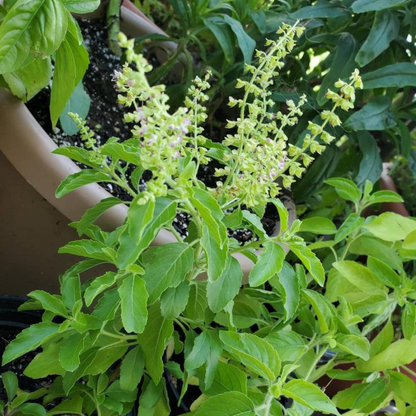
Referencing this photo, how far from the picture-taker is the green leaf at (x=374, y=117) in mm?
862

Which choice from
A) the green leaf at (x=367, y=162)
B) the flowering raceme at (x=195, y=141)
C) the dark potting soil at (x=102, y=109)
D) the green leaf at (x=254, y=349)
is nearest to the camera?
the flowering raceme at (x=195, y=141)

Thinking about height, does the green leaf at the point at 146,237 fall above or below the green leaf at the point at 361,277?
above

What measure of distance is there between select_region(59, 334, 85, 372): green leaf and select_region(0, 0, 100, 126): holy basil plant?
274mm

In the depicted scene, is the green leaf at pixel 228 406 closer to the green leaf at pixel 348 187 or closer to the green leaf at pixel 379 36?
the green leaf at pixel 348 187

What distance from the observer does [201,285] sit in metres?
0.57

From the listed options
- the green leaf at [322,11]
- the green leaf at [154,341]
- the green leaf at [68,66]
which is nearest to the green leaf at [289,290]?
the green leaf at [154,341]

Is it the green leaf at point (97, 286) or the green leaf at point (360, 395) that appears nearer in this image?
the green leaf at point (97, 286)

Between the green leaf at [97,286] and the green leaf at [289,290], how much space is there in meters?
0.16

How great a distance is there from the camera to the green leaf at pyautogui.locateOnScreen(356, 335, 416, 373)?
0.62 m

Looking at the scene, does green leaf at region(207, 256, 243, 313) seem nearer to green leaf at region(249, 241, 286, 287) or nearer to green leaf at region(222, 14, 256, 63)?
green leaf at region(249, 241, 286, 287)

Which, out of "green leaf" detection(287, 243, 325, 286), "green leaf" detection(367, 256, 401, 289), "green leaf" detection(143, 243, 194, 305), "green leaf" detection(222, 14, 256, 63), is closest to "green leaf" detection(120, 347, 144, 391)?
"green leaf" detection(143, 243, 194, 305)

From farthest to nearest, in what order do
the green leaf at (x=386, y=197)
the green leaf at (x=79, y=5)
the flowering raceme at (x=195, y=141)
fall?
the green leaf at (x=386, y=197), the green leaf at (x=79, y=5), the flowering raceme at (x=195, y=141)

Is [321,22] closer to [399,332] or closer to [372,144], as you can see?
[372,144]

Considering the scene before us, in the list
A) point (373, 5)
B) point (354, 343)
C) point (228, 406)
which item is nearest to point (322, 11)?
point (373, 5)
